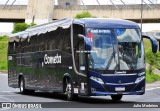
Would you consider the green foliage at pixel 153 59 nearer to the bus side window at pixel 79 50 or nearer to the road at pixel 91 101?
the road at pixel 91 101

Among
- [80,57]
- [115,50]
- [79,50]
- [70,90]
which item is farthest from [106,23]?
[70,90]

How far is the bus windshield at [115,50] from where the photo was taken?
63.8ft

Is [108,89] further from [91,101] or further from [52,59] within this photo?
[52,59]

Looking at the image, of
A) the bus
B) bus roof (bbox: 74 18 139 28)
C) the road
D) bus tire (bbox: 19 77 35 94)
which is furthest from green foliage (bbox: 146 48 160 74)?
bus roof (bbox: 74 18 139 28)

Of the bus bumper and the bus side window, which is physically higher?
the bus side window

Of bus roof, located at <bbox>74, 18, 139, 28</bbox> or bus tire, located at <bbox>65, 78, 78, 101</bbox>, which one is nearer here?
bus roof, located at <bbox>74, 18, 139, 28</bbox>

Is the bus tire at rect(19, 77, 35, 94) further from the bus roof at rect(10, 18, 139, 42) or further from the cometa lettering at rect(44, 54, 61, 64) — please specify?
the bus roof at rect(10, 18, 139, 42)

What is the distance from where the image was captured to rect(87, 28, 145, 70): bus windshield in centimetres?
1944

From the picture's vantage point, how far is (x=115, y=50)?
19625 mm

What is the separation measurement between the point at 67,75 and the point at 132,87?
9.37 ft

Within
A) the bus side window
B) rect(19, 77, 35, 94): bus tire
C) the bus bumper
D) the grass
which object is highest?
the bus side window

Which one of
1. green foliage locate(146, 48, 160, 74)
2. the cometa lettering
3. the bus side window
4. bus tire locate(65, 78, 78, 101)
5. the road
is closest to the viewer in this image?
the road

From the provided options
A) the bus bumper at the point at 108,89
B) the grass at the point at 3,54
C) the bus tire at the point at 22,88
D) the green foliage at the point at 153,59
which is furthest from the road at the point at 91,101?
the grass at the point at 3,54

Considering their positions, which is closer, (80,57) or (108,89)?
(108,89)
